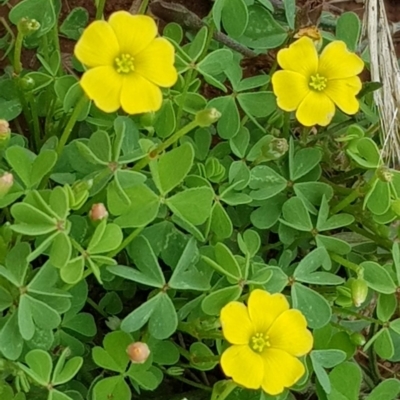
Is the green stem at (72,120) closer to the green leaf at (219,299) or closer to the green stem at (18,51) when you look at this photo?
the green stem at (18,51)

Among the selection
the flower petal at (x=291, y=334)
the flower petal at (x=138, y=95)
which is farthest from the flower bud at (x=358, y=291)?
the flower petal at (x=138, y=95)

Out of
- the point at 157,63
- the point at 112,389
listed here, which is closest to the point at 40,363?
the point at 112,389

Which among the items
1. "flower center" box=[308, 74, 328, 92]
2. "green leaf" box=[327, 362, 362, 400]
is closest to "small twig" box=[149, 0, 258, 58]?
"flower center" box=[308, 74, 328, 92]

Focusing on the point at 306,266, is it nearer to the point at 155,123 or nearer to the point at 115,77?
the point at 155,123

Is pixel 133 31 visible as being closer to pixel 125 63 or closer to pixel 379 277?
pixel 125 63

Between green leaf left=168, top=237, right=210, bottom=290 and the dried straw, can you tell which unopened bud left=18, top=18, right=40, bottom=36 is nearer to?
green leaf left=168, top=237, right=210, bottom=290

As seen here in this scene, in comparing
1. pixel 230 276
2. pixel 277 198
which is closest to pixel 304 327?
pixel 230 276
